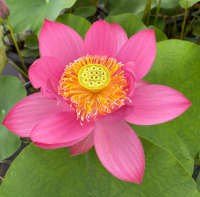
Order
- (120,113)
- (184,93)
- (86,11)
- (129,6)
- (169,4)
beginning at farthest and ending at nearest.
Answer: (86,11)
(129,6)
(169,4)
(184,93)
(120,113)

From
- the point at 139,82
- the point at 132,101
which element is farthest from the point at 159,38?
the point at 132,101

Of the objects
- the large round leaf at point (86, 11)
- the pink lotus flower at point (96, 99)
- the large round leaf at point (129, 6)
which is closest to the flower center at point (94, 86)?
the pink lotus flower at point (96, 99)

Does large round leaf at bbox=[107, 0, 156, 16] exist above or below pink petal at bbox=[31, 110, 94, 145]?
above

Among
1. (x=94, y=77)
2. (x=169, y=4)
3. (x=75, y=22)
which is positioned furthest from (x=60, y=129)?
(x=169, y=4)

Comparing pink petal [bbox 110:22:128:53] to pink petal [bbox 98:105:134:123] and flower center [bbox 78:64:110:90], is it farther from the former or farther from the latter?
pink petal [bbox 98:105:134:123]

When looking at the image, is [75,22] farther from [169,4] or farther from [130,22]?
[169,4]

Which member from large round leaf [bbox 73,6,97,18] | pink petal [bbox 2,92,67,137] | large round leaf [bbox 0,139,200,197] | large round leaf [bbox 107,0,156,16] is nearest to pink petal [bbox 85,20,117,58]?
pink petal [bbox 2,92,67,137]
